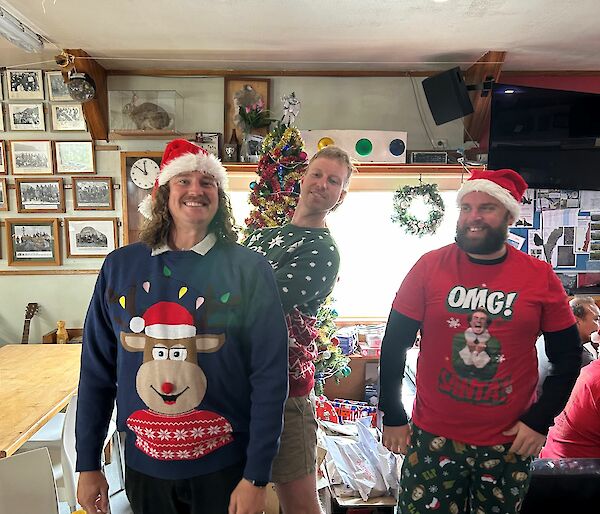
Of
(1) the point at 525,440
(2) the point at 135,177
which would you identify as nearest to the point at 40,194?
(2) the point at 135,177

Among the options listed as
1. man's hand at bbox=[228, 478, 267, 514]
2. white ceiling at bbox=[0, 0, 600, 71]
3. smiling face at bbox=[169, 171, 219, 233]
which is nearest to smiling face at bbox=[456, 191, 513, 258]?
smiling face at bbox=[169, 171, 219, 233]

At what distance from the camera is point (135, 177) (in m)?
3.35

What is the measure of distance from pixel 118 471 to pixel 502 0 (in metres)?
3.17

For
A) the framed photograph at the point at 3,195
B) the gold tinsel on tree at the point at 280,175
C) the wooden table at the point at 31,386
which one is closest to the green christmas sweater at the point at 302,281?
the gold tinsel on tree at the point at 280,175

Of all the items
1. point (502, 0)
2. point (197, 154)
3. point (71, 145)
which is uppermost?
point (502, 0)

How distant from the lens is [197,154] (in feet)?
3.84

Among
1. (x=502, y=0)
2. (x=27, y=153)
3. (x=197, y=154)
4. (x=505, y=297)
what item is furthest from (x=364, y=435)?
(x=27, y=153)

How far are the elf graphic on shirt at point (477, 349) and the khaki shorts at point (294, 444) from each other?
49 centimetres

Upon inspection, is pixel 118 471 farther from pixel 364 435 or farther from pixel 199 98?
pixel 199 98

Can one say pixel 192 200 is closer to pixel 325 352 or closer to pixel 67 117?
pixel 325 352

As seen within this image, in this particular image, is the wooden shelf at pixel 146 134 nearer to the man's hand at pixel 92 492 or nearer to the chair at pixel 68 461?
the chair at pixel 68 461

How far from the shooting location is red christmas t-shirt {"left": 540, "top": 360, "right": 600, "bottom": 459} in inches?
70.5

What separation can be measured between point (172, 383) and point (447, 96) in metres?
2.70

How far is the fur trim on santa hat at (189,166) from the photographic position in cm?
115
